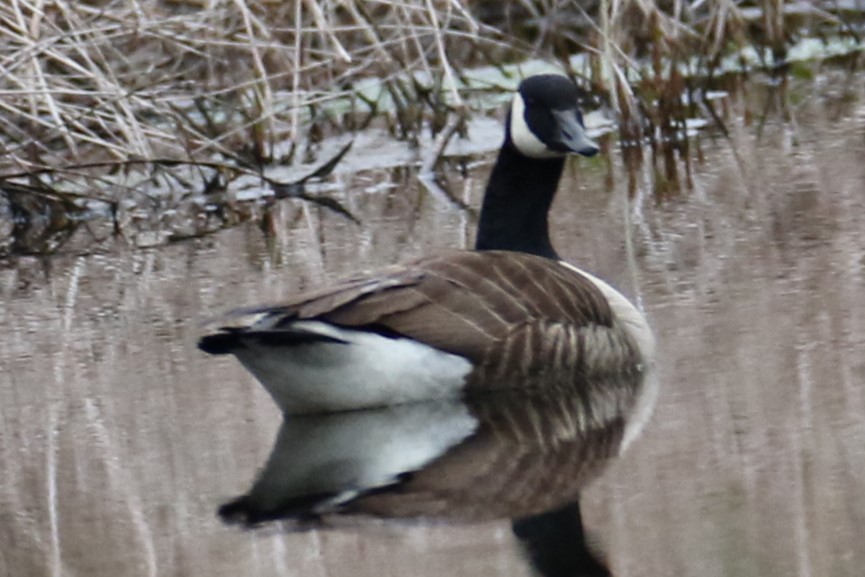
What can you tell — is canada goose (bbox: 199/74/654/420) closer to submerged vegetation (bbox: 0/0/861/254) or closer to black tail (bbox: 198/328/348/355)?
black tail (bbox: 198/328/348/355)

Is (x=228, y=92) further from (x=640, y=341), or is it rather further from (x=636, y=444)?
(x=636, y=444)

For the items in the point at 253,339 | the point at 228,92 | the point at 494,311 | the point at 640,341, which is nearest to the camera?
the point at 253,339

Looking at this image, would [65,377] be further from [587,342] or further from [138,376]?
[587,342]

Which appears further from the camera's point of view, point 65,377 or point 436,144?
point 436,144

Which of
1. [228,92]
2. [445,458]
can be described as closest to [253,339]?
[445,458]

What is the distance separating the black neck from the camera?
6.95 meters

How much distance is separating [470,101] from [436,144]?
1.90m

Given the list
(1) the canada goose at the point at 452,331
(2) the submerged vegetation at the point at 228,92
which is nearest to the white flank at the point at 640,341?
(1) the canada goose at the point at 452,331

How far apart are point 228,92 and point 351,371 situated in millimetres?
6276

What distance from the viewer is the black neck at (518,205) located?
6.95 meters

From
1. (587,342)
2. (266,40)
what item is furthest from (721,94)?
(587,342)

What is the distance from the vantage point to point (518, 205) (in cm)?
695

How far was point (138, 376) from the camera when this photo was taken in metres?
6.80

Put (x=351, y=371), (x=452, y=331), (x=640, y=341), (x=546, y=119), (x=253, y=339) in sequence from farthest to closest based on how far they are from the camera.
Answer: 1. (x=546, y=119)
2. (x=640, y=341)
3. (x=452, y=331)
4. (x=351, y=371)
5. (x=253, y=339)
